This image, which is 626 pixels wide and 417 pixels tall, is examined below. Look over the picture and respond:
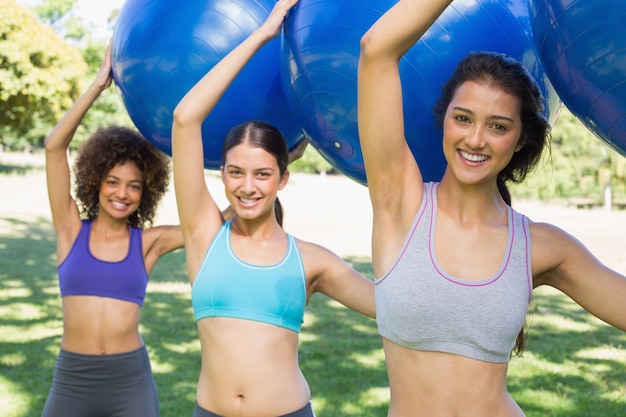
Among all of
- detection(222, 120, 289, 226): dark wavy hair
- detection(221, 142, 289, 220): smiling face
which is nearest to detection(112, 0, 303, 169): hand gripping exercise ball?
detection(222, 120, 289, 226): dark wavy hair

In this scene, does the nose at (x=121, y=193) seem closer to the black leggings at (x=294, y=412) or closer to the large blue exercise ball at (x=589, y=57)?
the black leggings at (x=294, y=412)

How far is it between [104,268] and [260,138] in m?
1.11

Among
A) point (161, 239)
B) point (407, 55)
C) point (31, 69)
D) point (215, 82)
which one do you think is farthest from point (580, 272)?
point (31, 69)

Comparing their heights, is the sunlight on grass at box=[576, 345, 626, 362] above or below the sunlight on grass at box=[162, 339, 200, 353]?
above

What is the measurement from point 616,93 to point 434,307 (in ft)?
2.15

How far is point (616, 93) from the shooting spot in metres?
1.68

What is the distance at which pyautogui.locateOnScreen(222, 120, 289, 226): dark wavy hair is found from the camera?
2451 mm

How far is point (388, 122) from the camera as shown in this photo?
1.74 meters

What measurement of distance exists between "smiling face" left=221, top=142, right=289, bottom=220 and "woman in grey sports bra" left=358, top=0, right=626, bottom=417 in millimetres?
667

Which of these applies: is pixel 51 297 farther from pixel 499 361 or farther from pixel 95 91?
pixel 499 361

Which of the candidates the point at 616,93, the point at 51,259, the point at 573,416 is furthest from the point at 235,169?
the point at 51,259

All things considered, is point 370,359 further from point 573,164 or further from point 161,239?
point 573,164

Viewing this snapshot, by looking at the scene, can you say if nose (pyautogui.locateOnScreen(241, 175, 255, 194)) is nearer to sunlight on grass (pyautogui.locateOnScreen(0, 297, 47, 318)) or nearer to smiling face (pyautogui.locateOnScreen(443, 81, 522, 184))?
smiling face (pyautogui.locateOnScreen(443, 81, 522, 184))

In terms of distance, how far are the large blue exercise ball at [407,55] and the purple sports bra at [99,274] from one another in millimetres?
1287
